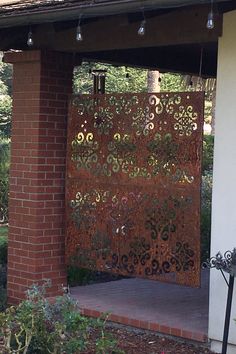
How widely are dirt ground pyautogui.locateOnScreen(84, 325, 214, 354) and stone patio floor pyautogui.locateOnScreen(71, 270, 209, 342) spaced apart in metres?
0.06

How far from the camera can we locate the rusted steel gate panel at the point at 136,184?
626 cm

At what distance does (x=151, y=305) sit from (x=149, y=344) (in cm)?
105

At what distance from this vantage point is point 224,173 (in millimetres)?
5828

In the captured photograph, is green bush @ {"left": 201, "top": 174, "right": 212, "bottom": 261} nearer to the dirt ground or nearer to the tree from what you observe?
the dirt ground

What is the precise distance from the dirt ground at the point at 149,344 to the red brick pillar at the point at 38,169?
1.17 meters

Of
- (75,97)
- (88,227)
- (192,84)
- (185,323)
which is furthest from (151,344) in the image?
(192,84)

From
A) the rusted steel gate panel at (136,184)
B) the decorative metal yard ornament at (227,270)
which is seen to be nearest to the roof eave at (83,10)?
the rusted steel gate panel at (136,184)

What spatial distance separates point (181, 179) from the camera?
6.32m

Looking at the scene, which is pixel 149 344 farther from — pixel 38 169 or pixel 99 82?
pixel 99 82

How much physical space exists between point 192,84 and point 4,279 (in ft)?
14.4

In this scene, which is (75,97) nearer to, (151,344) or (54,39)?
(54,39)

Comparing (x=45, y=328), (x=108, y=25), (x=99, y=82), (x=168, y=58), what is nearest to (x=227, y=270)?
(x=45, y=328)

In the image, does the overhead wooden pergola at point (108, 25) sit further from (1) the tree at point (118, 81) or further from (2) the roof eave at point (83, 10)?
(1) the tree at point (118, 81)

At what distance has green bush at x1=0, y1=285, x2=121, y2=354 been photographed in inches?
193
